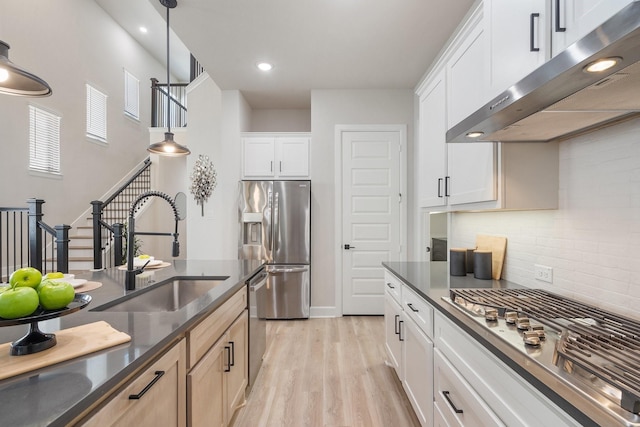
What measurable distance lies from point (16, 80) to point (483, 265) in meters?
2.61

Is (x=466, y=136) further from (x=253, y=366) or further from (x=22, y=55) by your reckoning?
(x=22, y=55)

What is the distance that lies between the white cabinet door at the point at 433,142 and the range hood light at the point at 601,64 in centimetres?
143

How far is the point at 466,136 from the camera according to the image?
166 centimetres

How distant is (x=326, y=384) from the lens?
263 centimetres

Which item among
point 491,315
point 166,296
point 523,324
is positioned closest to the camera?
point 523,324

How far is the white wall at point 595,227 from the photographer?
132 cm

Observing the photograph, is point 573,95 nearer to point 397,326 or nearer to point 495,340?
point 495,340

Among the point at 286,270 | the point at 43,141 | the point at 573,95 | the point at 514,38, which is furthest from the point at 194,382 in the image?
the point at 43,141

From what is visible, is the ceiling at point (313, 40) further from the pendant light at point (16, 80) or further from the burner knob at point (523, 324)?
the burner knob at point (523, 324)

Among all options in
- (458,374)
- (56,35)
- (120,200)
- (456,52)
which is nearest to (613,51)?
(458,374)

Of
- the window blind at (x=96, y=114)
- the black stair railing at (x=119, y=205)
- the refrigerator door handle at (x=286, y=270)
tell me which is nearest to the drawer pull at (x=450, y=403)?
the refrigerator door handle at (x=286, y=270)

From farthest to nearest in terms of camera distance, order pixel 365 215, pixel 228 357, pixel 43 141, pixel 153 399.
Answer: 1. pixel 43 141
2. pixel 365 215
3. pixel 228 357
4. pixel 153 399

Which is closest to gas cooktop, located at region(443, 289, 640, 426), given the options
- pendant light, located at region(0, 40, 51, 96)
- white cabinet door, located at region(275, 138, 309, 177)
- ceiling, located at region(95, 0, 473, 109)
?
pendant light, located at region(0, 40, 51, 96)

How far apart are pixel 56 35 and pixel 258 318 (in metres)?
5.65
